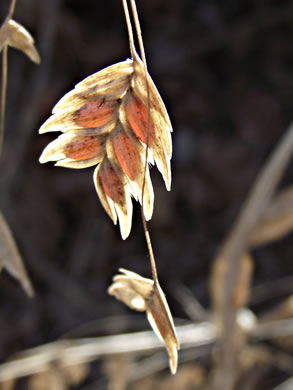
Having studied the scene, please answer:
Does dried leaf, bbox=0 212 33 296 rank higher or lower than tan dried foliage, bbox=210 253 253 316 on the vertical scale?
higher

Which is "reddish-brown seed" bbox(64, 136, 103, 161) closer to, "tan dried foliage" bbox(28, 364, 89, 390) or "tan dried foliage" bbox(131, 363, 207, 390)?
"tan dried foliage" bbox(28, 364, 89, 390)

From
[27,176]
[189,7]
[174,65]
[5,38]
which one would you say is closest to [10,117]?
[27,176]

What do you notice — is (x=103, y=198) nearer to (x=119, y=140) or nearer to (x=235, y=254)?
(x=119, y=140)

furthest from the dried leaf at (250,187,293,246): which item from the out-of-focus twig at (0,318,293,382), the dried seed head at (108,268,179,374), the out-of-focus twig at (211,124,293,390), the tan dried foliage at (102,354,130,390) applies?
the dried seed head at (108,268,179,374)

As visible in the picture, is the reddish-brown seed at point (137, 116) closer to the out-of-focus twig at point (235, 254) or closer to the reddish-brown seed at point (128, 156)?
the reddish-brown seed at point (128, 156)

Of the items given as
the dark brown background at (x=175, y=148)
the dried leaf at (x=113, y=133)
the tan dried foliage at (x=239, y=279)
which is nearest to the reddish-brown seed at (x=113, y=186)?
the dried leaf at (x=113, y=133)

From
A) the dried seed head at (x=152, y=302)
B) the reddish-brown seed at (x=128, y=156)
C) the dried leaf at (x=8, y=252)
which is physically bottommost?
the dried seed head at (x=152, y=302)
